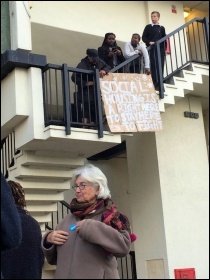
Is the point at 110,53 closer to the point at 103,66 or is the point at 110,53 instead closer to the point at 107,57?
the point at 107,57

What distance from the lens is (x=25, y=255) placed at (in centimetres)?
354

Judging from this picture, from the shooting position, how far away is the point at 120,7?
1065 cm

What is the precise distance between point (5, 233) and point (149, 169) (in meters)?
6.96

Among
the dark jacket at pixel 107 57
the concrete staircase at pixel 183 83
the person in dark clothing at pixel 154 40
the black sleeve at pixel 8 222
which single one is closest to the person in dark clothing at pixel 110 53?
the dark jacket at pixel 107 57

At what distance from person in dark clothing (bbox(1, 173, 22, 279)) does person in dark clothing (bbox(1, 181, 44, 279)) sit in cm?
85

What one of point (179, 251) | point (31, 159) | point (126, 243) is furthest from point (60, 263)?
point (179, 251)

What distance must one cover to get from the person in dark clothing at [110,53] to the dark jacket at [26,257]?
5.18m

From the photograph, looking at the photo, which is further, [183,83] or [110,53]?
[183,83]

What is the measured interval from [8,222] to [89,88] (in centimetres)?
552

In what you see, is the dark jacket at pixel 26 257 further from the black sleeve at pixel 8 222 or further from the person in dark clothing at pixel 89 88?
the person in dark clothing at pixel 89 88

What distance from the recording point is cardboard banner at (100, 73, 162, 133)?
308 inches

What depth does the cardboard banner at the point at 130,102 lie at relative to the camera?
25.7 feet

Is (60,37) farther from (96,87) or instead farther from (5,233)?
(5,233)

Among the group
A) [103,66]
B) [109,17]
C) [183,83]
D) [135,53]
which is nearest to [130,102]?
[103,66]
